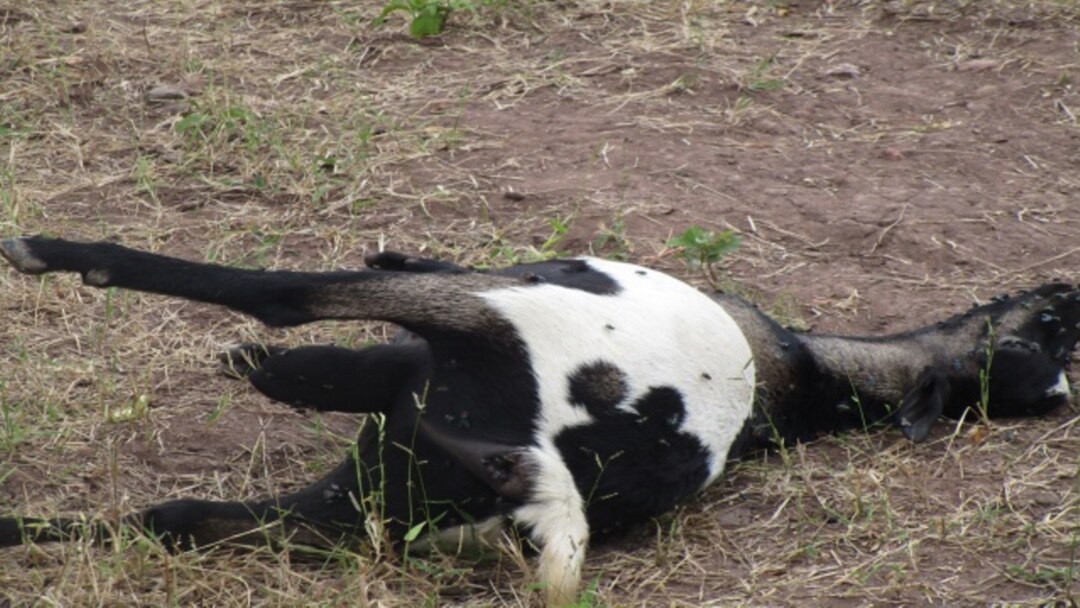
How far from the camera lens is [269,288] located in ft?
11.1

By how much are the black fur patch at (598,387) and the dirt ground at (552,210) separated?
34cm

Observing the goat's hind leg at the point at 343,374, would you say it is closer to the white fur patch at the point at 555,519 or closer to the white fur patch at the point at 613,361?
the white fur patch at the point at 613,361

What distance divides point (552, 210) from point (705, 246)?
67 cm

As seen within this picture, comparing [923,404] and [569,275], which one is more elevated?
[569,275]

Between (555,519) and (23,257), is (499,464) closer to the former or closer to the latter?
(555,519)

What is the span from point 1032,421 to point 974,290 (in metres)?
0.75

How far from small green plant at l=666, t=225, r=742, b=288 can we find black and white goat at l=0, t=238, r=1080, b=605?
35.9 inches

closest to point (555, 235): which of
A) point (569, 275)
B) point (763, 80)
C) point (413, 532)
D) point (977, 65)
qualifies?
point (569, 275)

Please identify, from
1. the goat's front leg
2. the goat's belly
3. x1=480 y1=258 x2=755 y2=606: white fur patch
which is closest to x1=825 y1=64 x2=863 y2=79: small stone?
x1=480 y1=258 x2=755 y2=606: white fur patch

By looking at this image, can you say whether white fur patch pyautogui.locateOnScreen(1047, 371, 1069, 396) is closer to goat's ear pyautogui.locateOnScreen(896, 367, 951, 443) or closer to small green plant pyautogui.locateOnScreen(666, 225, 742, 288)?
goat's ear pyautogui.locateOnScreen(896, 367, 951, 443)

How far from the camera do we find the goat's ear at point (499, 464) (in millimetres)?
Answer: 3273

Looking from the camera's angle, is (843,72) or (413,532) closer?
(413,532)

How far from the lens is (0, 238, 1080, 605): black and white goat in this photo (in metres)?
3.32

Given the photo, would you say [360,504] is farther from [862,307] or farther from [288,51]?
[288,51]
